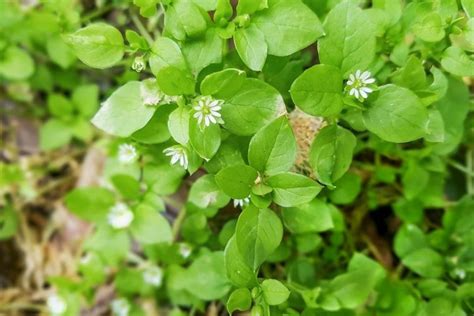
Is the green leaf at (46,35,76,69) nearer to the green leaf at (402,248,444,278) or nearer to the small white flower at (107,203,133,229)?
the small white flower at (107,203,133,229)

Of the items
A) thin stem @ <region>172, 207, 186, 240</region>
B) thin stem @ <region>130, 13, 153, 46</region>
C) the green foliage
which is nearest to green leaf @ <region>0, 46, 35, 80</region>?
the green foliage

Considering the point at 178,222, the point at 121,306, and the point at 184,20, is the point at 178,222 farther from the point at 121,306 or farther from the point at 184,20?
the point at 184,20

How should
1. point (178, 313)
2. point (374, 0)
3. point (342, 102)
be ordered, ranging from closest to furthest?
point (342, 102), point (374, 0), point (178, 313)

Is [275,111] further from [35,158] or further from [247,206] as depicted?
[35,158]

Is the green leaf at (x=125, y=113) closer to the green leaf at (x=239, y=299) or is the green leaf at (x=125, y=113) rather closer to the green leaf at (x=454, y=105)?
the green leaf at (x=239, y=299)

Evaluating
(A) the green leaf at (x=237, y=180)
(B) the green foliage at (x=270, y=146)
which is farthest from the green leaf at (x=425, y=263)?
(A) the green leaf at (x=237, y=180)

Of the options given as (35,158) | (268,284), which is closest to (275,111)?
(268,284)
